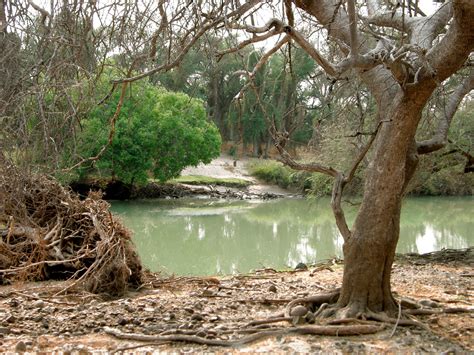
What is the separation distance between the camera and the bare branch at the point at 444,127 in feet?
21.3

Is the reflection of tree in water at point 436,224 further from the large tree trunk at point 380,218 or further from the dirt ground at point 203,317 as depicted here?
the large tree trunk at point 380,218

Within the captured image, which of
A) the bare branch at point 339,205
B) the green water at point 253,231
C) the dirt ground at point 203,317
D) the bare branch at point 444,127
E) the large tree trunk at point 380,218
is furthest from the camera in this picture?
the green water at point 253,231

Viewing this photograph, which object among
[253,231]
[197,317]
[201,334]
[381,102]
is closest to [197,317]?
[197,317]

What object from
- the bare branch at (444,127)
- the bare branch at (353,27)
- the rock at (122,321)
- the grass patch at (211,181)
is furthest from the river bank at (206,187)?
the bare branch at (353,27)

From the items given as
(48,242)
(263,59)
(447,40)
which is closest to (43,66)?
(263,59)

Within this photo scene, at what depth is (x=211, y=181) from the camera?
126ft

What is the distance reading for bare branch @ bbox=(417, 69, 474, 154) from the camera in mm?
6478

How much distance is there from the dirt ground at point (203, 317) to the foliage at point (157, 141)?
2060 cm

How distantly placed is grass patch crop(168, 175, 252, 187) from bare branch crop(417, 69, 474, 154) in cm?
2909

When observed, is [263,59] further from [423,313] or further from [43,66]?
[423,313]

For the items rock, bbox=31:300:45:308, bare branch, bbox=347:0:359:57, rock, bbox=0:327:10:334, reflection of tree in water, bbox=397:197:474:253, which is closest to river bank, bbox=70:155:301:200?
reflection of tree in water, bbox=397:197:474:253

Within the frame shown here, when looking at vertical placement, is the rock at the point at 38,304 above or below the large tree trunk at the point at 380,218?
below

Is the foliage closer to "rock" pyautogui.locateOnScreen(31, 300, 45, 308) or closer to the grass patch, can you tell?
the grass patch

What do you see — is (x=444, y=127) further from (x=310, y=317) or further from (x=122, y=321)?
(x=122, y=321)
